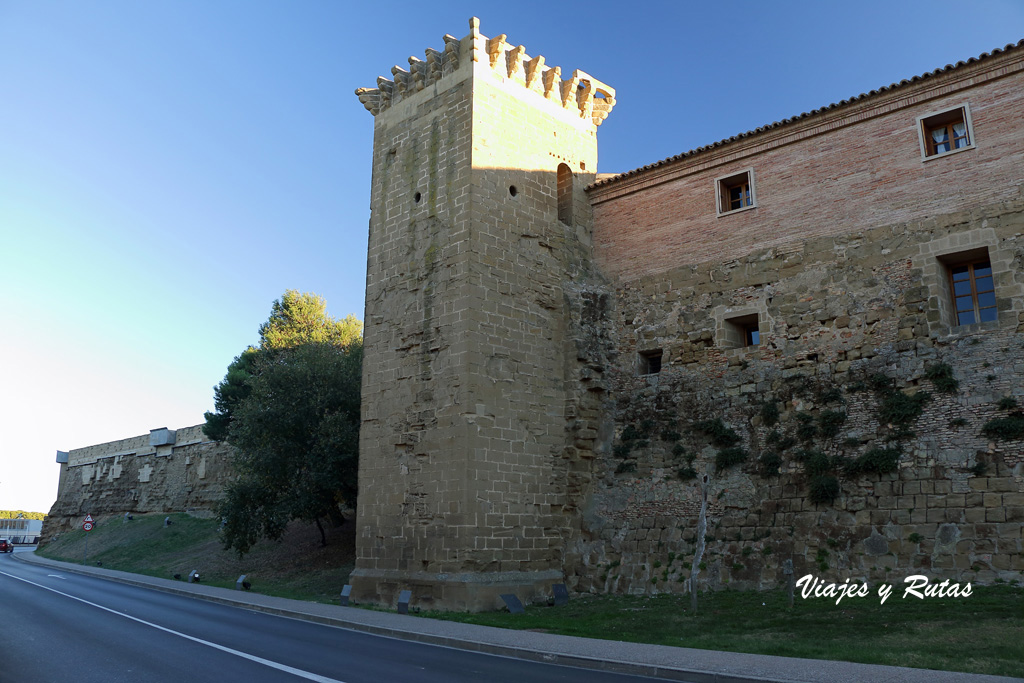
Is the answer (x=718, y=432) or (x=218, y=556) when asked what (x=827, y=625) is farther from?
(x=218, y=556)

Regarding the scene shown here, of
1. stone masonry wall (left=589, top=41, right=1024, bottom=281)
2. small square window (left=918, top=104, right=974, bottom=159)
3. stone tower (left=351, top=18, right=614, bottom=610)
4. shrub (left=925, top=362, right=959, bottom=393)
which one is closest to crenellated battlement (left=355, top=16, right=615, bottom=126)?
stone tower (left=351, top=18, right=614, bottom=610)

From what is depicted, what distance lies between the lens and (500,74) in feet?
57.5

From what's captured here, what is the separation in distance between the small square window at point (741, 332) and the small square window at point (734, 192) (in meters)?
2.39

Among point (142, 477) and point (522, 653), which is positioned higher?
point (142, 477)

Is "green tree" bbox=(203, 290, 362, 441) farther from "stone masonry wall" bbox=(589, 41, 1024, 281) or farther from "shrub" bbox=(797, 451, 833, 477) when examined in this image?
"shrub" bbox=(797, 451, 833, 477)

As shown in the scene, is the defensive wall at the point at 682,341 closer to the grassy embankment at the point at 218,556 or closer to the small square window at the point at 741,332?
the small square window at the point at 741,332

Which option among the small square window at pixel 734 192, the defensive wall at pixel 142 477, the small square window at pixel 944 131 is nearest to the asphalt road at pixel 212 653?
the small square window at pixel 734 192

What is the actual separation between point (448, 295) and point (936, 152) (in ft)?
32.1

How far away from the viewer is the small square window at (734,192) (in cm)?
1634

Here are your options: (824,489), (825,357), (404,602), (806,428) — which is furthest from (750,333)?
(404,602)

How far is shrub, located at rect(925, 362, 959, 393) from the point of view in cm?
1246

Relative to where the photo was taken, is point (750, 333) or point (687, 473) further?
point (750, 333)

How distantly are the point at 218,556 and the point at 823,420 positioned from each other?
807 inches

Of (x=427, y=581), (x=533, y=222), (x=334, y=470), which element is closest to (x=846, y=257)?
(x=533, y=222)
